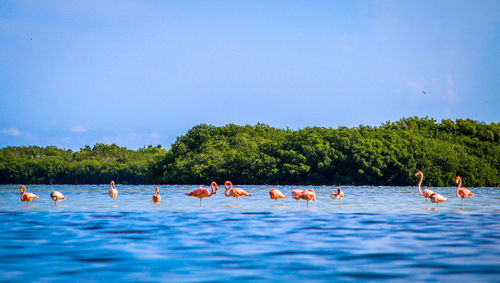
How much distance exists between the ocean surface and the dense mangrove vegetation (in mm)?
37007

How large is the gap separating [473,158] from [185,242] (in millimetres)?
51819

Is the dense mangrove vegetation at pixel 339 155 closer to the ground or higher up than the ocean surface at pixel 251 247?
higher up

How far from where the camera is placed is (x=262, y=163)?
2402 inches

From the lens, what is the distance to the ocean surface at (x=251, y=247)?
9.50m

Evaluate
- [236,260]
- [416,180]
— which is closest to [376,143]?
[416,180]

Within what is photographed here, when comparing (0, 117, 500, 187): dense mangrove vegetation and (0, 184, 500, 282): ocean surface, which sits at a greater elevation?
(0, 117, 500, 187): dense mangrove vegetation

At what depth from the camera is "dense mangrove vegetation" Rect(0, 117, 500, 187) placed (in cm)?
5666

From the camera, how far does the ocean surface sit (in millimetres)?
9500

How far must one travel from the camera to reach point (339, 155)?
58.4m

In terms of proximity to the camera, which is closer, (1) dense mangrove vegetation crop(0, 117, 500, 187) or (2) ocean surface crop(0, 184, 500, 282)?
(2) ocean surface crop(0, 184, 500, 282)

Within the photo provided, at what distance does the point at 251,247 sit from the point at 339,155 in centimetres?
4701

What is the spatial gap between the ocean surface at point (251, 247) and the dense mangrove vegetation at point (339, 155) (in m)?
37.0

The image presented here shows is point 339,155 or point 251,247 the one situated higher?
point 339,155

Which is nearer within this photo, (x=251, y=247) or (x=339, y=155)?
(x=251, y=247)
